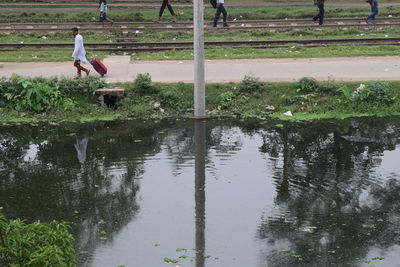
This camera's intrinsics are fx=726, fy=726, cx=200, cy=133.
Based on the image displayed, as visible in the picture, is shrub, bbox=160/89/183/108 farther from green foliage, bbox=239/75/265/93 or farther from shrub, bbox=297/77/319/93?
shrub, bbox=297/77/319/93

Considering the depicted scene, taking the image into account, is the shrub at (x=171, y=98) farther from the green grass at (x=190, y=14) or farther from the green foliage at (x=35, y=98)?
the green grass at (x=190, y=14)

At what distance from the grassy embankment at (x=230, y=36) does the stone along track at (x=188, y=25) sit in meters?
0.53

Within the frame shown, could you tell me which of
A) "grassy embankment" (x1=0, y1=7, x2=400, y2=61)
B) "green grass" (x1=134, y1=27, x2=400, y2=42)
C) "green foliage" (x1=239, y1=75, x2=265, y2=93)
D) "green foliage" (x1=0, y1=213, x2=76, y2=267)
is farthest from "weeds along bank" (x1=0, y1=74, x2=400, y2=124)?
"green foliage" (x1=0, y1=213, x2=76, y2=267)

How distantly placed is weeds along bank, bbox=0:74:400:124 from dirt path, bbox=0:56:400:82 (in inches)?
33.3

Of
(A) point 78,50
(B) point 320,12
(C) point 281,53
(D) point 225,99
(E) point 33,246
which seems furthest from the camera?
(B) point 320,12

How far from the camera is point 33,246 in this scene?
6.42 meters

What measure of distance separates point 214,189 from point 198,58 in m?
5.13

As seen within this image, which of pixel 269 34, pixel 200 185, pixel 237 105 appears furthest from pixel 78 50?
pixel 269 34

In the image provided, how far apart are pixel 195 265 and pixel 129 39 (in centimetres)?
1756

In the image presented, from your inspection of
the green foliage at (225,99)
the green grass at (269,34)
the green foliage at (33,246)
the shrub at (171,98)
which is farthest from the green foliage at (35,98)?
the green foliage at (33,246)

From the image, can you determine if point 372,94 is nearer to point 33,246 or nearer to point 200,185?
point 200,185

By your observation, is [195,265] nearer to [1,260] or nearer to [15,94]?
[1,260]

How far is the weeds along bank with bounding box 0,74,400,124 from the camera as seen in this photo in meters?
17.6

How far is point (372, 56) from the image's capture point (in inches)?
877
